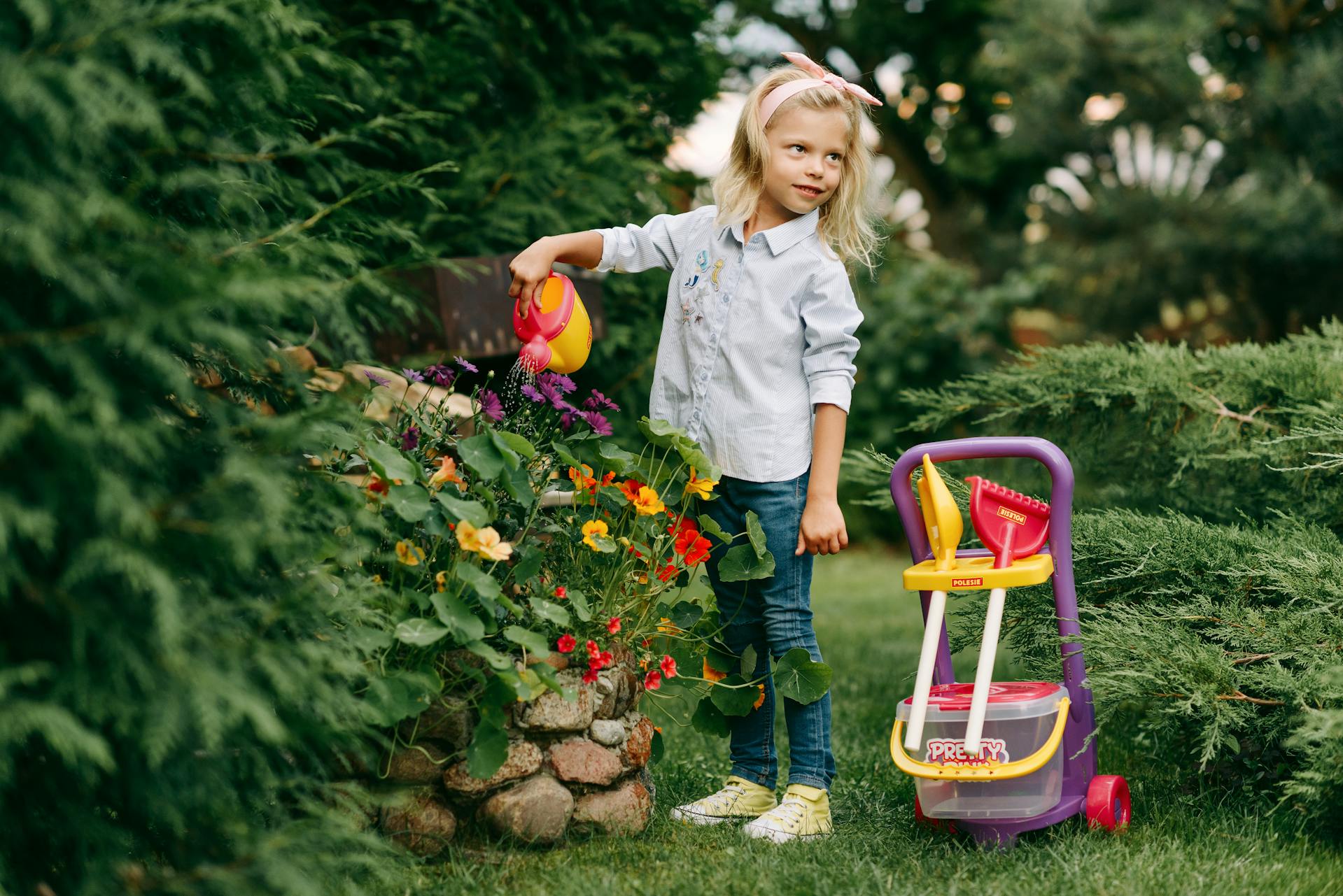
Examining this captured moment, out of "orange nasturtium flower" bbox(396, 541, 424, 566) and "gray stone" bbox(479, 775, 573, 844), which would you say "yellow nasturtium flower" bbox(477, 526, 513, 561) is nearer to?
"orange nasturtium flower" bbox(396, 541, 424, 566)

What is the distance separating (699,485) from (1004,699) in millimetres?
721

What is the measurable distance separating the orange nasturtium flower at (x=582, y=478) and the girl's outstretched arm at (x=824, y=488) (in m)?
0.46

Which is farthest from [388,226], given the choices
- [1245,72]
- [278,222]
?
[1245,72]

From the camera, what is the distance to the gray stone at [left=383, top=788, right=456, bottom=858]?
6.81ft

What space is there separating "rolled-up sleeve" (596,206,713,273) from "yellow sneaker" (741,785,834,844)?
122 centimetres

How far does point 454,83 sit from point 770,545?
79.3 inches

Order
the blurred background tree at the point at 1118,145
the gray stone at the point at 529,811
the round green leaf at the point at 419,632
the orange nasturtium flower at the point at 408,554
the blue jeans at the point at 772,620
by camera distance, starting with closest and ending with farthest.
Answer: the round green leaf at the point at 419,632 < the orange nasturtium flower at the point at 408,554 < the gray stone at the point at 529,811 < the blue jeans at the point at 772,620 < the blurred background tree at the point at 1118,145

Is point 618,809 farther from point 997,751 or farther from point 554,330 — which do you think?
point 554,330

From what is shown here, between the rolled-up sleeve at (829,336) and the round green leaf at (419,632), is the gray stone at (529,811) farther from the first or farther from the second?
the rolled-up sleeve at (829,336)

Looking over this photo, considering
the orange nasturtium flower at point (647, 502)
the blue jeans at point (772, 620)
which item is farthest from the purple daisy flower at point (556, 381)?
the blue jeans at point (772, 620)

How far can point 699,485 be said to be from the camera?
2352 mm

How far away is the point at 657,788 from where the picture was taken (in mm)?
2701

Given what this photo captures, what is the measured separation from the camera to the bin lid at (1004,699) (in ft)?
6.97

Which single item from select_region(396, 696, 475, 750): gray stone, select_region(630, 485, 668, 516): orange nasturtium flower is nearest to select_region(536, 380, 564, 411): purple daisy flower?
select_region(630, 485, 668, 516): orange nasturtium flower
